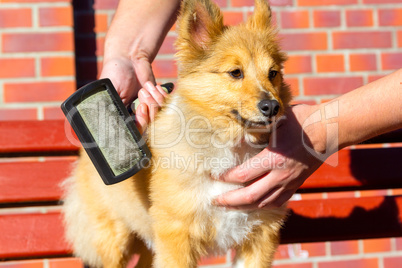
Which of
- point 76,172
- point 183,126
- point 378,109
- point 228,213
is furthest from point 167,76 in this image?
point 378,109

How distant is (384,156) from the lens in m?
2.62

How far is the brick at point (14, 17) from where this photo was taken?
299 centimetres

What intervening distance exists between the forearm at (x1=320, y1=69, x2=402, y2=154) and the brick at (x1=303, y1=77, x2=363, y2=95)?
157 cm

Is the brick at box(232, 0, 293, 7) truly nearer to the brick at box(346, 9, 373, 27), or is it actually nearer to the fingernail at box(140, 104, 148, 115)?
the brick at box(346, 9, 373, 27)

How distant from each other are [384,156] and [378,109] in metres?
0.97

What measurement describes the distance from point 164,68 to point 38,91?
0.89 m

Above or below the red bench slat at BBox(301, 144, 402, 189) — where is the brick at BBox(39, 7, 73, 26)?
above

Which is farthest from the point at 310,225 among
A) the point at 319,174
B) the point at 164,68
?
the point at 164,68

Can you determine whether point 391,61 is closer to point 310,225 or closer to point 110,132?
point 310,225

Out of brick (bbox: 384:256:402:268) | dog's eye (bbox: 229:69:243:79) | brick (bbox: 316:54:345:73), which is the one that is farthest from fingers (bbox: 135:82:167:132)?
brick (bbox: 384:256:402:268)

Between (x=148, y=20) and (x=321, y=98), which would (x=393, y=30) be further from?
(x=148, y=20)

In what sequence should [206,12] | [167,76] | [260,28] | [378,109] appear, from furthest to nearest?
1. [167,76]
2. [260,28]
3. [206,12]
4. [378,109]

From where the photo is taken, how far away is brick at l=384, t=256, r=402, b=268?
3.49m

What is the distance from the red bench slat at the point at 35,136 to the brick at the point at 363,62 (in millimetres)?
2170
